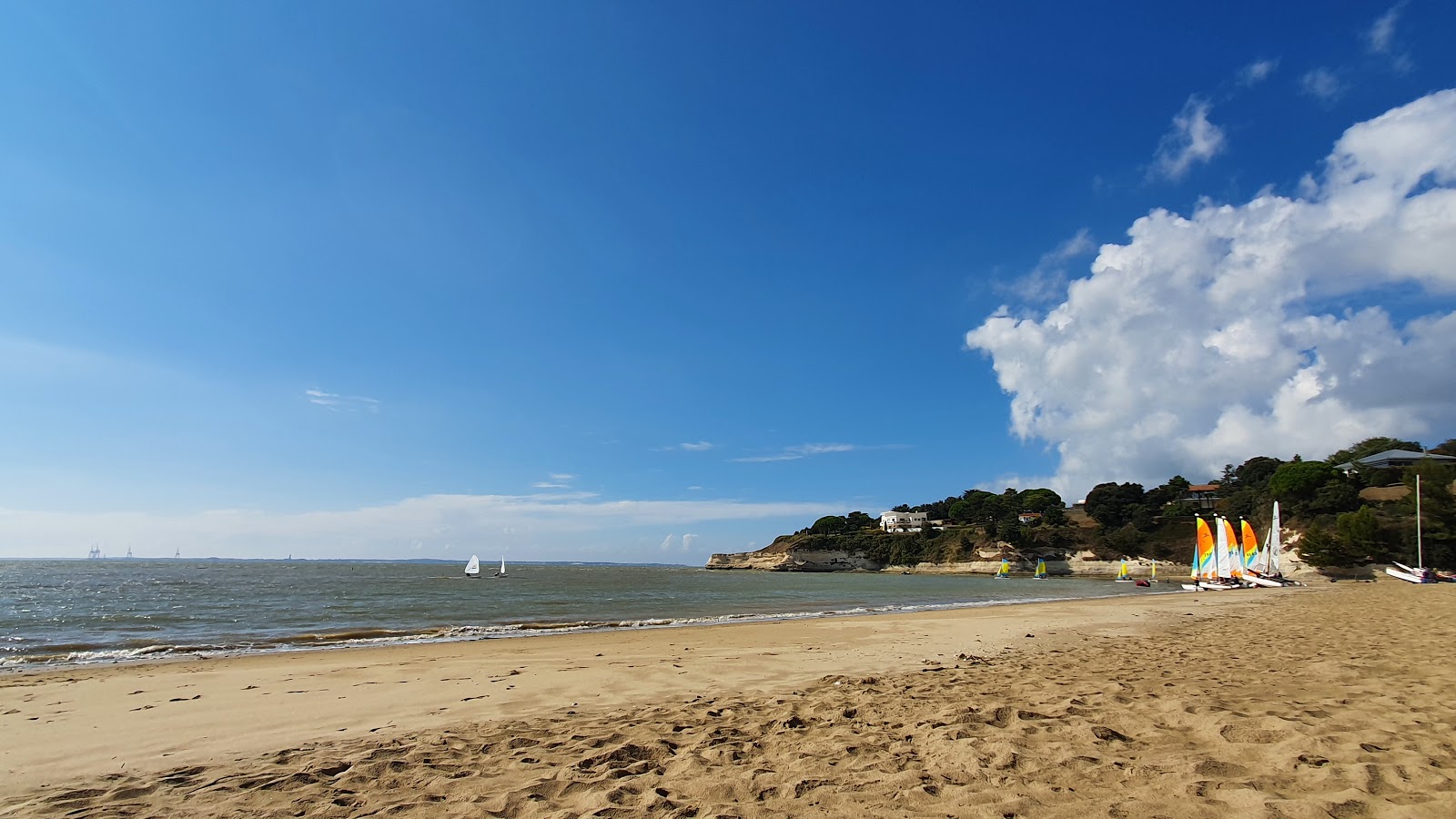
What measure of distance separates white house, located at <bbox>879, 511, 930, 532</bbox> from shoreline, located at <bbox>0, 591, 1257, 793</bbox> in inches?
6396

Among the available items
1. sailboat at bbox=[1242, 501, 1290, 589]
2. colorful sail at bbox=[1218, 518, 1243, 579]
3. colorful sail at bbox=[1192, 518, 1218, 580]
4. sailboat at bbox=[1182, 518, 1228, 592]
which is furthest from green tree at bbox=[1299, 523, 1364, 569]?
colorful sail at bbox=[1218, 518, 1243, 579]

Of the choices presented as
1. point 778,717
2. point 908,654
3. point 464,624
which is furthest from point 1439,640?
point 464,624

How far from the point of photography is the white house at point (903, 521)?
174250 mm

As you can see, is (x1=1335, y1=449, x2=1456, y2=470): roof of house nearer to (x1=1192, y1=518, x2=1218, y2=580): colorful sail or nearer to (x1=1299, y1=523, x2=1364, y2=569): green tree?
(x1=1299, y1=523, x2=1364, y2=569): green tree

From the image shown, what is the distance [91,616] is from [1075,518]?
148159 millimetres

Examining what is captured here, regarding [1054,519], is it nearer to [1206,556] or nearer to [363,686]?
[1206,556]

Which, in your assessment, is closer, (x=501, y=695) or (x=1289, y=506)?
(x=501, y=695)

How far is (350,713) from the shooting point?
27.5 ft

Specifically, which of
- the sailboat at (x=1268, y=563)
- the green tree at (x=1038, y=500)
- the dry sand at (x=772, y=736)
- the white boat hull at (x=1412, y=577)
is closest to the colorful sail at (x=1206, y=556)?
the sailboat at (x=1268, y=563)

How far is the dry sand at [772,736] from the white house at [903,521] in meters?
168

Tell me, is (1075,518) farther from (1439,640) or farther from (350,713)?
(350,713)

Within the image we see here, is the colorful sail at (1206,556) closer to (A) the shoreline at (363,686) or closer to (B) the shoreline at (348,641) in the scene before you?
(B) the shoreline at (348,641)

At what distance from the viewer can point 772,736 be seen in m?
6.14

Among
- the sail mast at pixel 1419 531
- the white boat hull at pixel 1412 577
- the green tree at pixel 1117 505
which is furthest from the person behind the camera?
the green tree at pixel 1117 505
